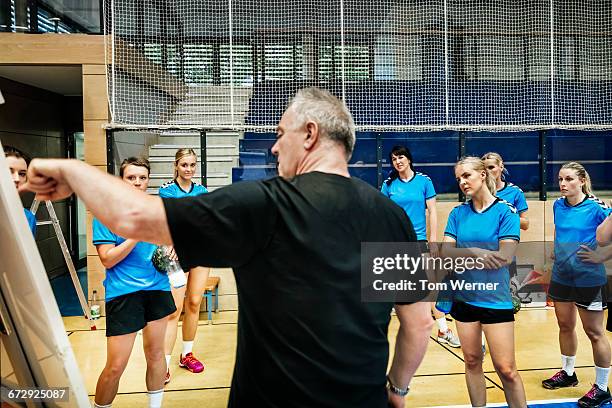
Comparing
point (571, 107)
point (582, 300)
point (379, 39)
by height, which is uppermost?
point (379, 39)

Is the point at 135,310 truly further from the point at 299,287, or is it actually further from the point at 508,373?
the point at 299,287

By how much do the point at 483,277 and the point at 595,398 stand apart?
1.42 meters

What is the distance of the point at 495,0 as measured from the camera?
26.5 feet

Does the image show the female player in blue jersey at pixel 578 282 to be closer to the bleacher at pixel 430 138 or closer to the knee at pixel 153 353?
the knee at pixel 153 353

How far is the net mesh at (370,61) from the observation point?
6.88m

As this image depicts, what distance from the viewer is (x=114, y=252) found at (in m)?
3.20

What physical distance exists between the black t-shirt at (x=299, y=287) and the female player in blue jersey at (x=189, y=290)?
3.27 metres

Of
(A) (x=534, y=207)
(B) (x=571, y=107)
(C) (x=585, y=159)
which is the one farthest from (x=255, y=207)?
(C) (x=585, y=159)

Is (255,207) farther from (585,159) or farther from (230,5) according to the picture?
(585,159)

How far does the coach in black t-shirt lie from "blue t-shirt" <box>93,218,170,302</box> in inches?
81.6

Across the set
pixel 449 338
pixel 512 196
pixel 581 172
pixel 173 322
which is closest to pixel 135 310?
pixel 173 322

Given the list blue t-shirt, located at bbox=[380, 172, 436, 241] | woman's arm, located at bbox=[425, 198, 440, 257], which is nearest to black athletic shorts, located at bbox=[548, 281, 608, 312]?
woman's arm, located at bbox=[425, 198, 440, 257]

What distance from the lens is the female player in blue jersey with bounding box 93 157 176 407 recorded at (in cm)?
320

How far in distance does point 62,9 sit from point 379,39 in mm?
4044
